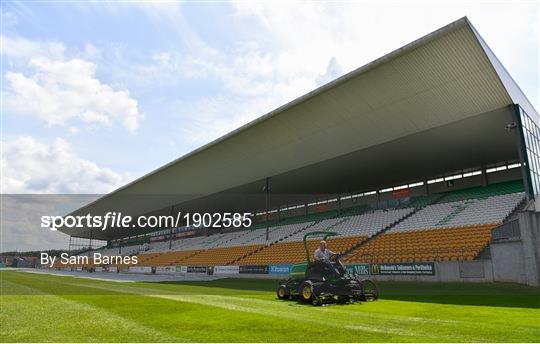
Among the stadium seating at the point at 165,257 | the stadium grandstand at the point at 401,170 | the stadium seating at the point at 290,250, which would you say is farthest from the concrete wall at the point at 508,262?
the stadium seating at the point at 165,257

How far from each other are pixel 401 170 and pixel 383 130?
9273 millimetres

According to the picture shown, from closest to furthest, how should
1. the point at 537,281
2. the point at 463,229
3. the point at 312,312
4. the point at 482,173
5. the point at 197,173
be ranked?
the point at 312,312 < the point at 537,281 < the point at 463,229 < the point at 482,173 < the point at 197,173

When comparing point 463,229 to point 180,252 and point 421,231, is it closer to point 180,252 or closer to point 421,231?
point 421,231

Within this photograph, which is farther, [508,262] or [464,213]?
[464,213]

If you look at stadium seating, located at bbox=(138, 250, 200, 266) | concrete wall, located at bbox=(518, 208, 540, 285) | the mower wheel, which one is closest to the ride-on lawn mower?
the mower wheel

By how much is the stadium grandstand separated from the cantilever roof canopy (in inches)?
3.1

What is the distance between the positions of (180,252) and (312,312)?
42879 millimetres

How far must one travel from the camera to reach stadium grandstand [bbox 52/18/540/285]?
18484 mm

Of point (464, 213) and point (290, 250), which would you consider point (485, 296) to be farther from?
point (290, 250)

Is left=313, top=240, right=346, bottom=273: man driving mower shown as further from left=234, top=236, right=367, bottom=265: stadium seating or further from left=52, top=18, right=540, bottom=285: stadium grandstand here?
left=234, top=236, right=367, bottom=265: stadium seating

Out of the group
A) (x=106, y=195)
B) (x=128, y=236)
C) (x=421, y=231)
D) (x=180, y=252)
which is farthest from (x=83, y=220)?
(x=421, y=231)

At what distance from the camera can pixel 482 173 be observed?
30875mm

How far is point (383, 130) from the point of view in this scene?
24203 millimetres

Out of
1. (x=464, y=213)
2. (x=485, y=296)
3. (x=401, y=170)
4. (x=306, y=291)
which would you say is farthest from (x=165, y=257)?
(x=485, y=296)
